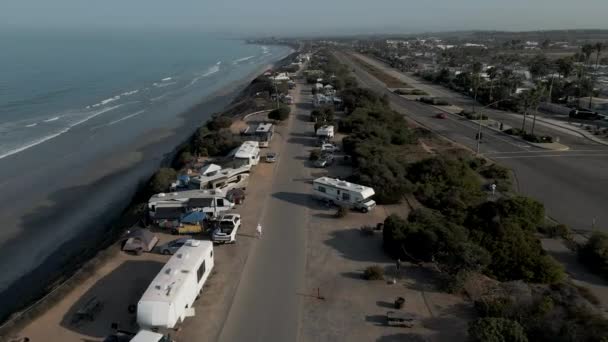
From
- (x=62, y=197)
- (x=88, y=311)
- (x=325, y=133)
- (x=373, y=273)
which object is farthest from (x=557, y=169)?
(x=62, y=197)

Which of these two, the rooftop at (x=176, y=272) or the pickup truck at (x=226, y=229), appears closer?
the rooftop at (x=176, y=272)

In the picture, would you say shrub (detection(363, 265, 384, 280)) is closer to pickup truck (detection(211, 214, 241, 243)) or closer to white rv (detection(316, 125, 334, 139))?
pickup truck (detection(211, 214, 241, 243))

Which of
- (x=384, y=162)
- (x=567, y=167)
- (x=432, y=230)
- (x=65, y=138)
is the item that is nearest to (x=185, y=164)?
(x=384, y=162)

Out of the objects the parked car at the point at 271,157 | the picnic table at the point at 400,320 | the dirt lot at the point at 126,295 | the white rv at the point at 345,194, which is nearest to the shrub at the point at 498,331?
the picnic table at the point at 400,320

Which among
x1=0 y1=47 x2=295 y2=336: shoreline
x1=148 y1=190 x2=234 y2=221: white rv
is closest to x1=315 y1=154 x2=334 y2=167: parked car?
x1=148 y1=190 x2=234 y2=221: white rv

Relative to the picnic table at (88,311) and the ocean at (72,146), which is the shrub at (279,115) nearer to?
the ocean at (72,146)

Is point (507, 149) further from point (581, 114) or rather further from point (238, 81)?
point (238, 81)
